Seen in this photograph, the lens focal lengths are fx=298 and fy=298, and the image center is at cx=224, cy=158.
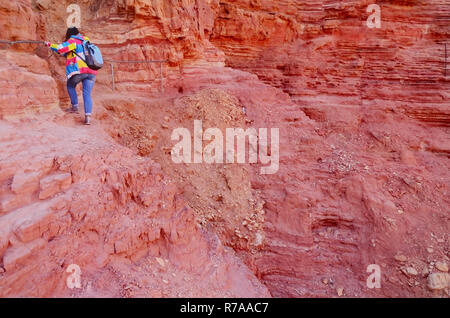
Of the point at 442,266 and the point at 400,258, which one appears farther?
the point at 400,258

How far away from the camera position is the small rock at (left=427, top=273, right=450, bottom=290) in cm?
473

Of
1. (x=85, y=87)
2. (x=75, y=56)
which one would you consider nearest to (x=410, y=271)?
(x=85, y=87)

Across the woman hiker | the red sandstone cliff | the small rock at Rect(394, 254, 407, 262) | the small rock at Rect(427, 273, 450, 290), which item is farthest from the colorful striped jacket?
the small rock at Rect(427, 273, 450, 290)

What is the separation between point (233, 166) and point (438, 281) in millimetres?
3866

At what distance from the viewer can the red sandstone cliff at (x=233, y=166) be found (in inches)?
130

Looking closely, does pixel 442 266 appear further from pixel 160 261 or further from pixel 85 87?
pixel 85 87

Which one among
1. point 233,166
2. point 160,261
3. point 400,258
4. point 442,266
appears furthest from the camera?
point 233,166

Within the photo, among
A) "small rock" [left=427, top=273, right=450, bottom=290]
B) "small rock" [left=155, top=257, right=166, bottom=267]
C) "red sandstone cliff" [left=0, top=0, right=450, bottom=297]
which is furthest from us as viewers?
"small rock" [left=427, top=273, right=450, bottom=290]

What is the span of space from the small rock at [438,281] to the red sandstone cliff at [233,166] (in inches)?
1.3

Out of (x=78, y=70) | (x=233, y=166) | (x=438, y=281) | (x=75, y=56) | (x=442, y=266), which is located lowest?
(x=438, y=281)

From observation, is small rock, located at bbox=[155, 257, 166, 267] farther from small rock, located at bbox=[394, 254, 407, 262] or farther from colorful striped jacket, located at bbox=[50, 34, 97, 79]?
small rock, located at bbox=[394, 254, 407, 262]

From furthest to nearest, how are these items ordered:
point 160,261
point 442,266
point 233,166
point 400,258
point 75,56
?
point 233,166 < point 400,258 < point 442,266 < point 75,56 < point 160,261

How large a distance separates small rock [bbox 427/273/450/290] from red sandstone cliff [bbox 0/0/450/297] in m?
0.03

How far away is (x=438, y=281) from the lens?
475 centimetres
